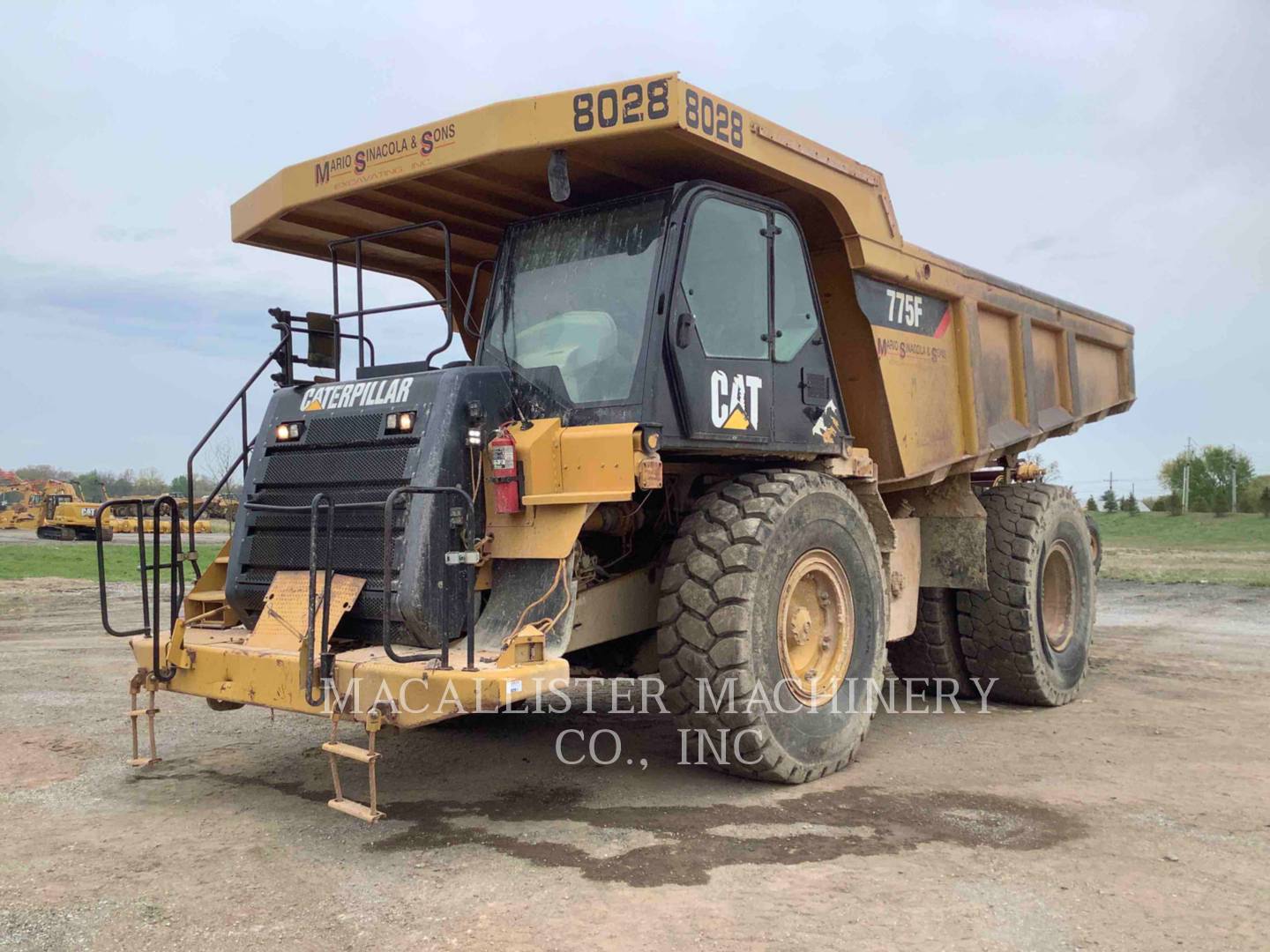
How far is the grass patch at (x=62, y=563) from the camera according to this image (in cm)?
2200

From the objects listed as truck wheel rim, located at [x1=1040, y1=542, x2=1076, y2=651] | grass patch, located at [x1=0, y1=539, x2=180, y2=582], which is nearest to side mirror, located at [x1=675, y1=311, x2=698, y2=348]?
truck wheel rim, located at [x1=1040, y1=542, x2=1076, y2=651]

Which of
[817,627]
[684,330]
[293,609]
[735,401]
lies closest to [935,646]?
[817,627]

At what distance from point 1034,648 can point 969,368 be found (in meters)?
1.98

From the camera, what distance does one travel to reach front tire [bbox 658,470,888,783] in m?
4.91

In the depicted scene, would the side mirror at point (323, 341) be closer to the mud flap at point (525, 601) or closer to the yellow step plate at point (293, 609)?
the yellow step plate at point (293, 609)

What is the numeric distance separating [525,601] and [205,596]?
2.07 metres

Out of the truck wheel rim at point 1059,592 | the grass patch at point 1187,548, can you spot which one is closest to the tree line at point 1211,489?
the grass patch at point 1187,548

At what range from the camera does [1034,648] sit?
7531 millimetres

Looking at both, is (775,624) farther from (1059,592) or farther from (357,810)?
(1059,592)

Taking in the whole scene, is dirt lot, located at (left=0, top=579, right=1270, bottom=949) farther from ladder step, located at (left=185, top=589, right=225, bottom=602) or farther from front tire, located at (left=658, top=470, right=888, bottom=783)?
ladder step, located at (left=185, top=589, right=225, bottom=602)

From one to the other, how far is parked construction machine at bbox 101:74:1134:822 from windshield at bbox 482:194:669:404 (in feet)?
0.05

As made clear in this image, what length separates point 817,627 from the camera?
5.71 m

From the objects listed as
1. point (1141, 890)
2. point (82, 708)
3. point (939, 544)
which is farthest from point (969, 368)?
point (82, 708)

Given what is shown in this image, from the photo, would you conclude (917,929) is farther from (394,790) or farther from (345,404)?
(345,404)
